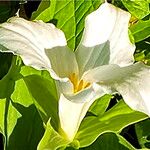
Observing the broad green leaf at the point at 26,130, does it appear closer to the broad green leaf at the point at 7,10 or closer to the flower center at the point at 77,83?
the flower center at the point at 77,83

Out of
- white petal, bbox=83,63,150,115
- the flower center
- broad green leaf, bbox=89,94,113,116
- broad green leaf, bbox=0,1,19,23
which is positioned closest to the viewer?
white petal, bbox=83,63,150,115

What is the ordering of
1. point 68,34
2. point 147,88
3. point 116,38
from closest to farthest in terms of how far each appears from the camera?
point 147,88 < point 116,38 < point 68,34

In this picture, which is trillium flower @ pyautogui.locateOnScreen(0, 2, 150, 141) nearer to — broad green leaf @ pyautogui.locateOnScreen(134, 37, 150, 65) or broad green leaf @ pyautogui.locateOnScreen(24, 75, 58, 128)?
broad green leaf @ pyautogui.locateOnScreen(24, 75, 58, 128)

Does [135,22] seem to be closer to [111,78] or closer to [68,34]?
[68,34]

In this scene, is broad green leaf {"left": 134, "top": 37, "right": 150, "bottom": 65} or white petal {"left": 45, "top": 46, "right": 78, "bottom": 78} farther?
broad green leaf {"left": 134, "top": 37, "right": 150, "bottom": 65}

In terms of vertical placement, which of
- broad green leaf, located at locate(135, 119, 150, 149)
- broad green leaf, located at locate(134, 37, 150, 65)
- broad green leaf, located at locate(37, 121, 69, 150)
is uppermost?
broad green leaf, located at locate(134, 37, 150, 65)

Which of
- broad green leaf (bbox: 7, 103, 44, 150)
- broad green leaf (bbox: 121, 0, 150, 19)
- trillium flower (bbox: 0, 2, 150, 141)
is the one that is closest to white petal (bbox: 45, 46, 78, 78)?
trillium flower (bbox: 0, 2, 150, 141)

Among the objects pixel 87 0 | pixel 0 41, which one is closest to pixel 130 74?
pixel 0 41
